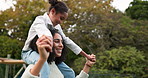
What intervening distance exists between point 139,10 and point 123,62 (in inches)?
218

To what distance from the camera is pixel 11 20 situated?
13156mm

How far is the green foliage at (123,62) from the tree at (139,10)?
183 inches

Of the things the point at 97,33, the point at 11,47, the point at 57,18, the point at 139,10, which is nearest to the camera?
the point at 57,18

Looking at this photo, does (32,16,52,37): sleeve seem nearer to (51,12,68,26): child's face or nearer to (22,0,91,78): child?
(22,0,91,78): child

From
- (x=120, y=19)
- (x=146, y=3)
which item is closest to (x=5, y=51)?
(x=120, y=19)

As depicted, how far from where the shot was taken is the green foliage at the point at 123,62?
10.2 m

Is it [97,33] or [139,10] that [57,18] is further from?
[139,10]

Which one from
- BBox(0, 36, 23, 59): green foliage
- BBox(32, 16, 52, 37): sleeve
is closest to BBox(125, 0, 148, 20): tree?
BBox(0, 36, 23, 59): green foliage

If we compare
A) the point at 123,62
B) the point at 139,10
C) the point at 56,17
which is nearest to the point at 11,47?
the point at 123,62

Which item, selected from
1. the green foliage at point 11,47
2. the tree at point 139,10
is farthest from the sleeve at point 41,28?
the tree at point 139,10

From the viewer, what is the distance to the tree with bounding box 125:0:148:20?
48.3ft

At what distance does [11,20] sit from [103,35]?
4637 millimetres

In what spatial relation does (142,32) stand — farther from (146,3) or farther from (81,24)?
(146,3)

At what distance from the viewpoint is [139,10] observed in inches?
589
